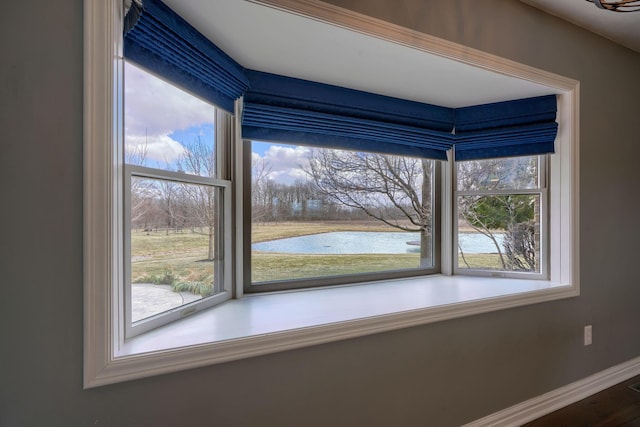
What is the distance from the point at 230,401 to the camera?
3.97ft

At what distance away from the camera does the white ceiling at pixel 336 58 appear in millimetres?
1322

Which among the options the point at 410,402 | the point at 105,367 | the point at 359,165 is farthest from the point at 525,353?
the point at 105,367

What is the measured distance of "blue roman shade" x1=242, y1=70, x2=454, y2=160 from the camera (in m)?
1.76

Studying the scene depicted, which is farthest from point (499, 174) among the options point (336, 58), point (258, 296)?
point (258, 296)

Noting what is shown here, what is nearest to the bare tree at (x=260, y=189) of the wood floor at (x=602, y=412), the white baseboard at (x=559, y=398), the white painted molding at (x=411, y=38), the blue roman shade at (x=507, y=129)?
the white painted molding at (x=411, y=38)

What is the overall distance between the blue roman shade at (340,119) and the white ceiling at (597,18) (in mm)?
776

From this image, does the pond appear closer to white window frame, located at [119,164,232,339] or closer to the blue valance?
white window frame, located at [119,164,232,339]

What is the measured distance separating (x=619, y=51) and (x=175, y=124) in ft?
9.55

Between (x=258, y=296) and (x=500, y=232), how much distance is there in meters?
1.78

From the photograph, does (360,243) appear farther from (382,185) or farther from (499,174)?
(499,174)

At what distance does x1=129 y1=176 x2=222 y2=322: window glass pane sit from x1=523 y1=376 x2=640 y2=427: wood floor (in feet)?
6.53

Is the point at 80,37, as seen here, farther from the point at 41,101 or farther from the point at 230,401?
the point at 230,401

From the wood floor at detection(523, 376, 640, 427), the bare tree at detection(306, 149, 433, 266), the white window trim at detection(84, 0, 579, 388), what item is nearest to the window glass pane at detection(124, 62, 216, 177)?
the white window trim at detection(84, 0, 579, 388)

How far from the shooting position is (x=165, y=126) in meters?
1.40
